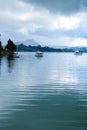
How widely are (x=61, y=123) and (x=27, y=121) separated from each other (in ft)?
7.10

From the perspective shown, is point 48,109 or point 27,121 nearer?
point 27,121

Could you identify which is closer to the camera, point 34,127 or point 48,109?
point 34,127

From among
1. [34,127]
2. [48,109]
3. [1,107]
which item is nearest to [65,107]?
[48,109]

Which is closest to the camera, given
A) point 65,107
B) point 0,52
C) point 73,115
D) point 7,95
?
point 73,115

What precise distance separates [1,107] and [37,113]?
3224 millimetres

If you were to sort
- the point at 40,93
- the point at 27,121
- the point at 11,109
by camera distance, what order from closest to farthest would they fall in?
1. the point at 27,121
2. the point at 11,109
3. the point at 40,93

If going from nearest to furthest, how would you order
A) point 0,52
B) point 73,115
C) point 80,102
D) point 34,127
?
point 34,127
point 73,115
point 80,102
point 0,52

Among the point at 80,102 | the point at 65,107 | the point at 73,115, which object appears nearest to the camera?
the point at 73,115

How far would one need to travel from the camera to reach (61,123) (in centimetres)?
2012

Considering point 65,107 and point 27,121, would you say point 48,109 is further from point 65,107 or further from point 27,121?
point 27,121

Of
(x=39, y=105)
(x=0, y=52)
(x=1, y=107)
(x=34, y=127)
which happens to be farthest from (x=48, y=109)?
(x=0, y=52)

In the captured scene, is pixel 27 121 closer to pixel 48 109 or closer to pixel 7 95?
pixel 48 109

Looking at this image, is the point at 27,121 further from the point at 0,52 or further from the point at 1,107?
the point at 0,52

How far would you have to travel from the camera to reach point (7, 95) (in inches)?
1243
